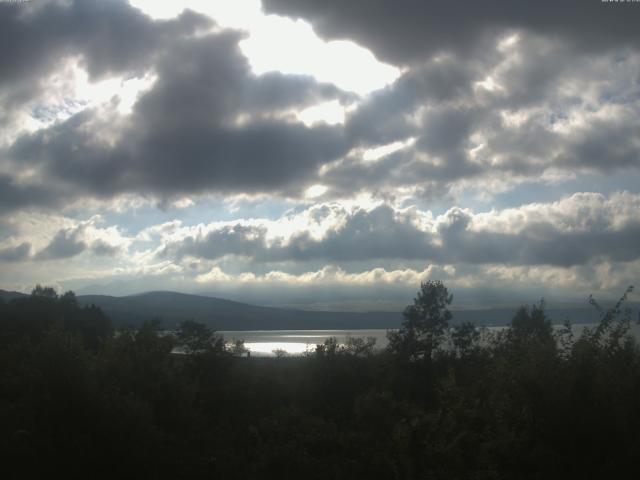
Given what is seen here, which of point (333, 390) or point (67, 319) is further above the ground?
point (67, 319)

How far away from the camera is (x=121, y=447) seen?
944 inches

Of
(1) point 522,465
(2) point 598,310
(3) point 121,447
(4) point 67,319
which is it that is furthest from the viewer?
(4) point 67,319

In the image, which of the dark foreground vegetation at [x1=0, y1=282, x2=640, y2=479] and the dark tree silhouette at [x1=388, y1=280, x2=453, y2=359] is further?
the dark tree silhouette at [x1=388, y1=280, x2=453, y2=359]

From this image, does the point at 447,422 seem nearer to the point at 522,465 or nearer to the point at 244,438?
the point at 522,465

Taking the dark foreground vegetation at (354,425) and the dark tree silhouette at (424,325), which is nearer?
the dark foreground vegetation at (354,425)

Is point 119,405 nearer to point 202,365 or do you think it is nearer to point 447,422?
point 447,422

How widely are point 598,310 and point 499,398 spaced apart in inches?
283

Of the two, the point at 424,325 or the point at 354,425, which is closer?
the point at 354,425

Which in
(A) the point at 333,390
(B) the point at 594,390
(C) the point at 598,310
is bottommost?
(A) the point at 333,390

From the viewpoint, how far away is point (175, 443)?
28656 mm

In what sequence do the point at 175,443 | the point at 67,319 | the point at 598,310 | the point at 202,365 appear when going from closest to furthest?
the point at 598,310 → the point at 175,443 → the point at 202,365 → the point at 67,319

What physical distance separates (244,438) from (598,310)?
21.3m

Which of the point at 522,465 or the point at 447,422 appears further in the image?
the point at 447,422

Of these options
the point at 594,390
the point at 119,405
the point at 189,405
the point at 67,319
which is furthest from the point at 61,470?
the point at 67,319
